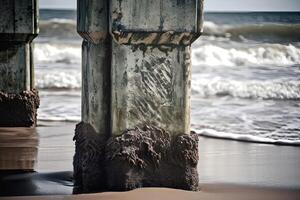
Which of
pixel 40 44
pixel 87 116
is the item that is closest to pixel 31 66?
pixel 87 116

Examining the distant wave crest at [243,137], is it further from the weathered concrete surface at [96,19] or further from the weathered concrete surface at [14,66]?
the weathered concrete surface at [96,19]

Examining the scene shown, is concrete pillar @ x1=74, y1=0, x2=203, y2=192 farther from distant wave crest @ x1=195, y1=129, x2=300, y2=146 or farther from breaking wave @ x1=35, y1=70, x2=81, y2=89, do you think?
breaking wave @ x1=35, y1=70, x2=81, y2=89

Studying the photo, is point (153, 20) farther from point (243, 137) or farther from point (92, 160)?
point (243, 137)

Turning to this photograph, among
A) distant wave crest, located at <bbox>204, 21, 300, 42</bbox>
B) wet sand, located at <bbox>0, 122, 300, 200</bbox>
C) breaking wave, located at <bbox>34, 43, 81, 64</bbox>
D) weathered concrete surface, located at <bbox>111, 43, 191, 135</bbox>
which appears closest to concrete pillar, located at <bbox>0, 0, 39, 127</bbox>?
wet sand, located at <bbox>0, 122, 300, 200</bbox>

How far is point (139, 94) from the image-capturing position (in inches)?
159

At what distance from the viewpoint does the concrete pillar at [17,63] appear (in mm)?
6684

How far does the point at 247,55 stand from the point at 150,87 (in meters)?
16.1

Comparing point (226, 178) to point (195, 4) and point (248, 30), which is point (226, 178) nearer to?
point (195, 4)

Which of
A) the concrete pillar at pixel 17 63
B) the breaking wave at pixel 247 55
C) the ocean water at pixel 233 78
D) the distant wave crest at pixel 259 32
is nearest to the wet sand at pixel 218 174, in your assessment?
the concrete pillar at pixel 17 63

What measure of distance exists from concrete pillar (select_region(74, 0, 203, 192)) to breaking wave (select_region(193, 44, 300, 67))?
13.9 metres

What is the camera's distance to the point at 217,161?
556cm

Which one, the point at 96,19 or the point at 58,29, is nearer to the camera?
the point at 96,19

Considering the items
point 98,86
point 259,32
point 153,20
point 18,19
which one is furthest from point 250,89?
point 259,32

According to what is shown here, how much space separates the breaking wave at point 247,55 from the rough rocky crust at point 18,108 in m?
11.5
